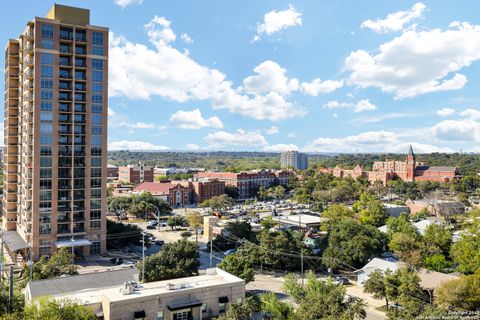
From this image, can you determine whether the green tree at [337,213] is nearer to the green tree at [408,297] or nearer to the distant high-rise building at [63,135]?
the green tree at [408,297]

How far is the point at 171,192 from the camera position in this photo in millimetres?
100688

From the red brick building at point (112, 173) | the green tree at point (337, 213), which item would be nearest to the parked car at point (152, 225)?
the green tree at point (337, 213)

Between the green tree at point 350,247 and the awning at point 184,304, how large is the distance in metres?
19.2

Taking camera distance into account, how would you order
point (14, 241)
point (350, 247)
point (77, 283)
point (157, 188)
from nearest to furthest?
point (77, 283) < point (350, 247) < point (14, 241) < point (157, 188)

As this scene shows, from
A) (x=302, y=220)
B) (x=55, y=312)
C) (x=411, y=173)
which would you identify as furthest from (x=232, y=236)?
(x=411, y=173)

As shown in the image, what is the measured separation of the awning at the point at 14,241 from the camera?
47500 millimetres

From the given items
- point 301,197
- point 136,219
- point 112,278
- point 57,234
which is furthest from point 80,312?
point 301,197

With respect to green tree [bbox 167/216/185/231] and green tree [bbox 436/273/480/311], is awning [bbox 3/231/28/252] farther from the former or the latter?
green tree [bbox 436/273/480/311]

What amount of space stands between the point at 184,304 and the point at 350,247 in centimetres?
2170

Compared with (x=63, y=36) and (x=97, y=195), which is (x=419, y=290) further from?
(x=63, y=36)

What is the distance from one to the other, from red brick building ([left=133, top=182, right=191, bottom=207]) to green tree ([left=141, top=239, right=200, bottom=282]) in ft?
205

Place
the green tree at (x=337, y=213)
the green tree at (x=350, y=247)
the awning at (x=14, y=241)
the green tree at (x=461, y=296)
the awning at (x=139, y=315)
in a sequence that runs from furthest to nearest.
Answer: the green tree at (x=337, y=213), the awning at (x=14, y=241), the green tree at (x=350, y=247), the green tree at (x=461, y=296), the awning at (x=139, y=315)

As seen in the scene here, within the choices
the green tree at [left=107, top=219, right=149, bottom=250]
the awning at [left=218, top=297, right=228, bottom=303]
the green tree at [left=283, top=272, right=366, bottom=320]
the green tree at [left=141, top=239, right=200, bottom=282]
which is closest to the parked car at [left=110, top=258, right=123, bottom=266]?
the green tree at [left=107, top=219, right=149, bottom=250]

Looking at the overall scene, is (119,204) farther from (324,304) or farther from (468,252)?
(324,304)
